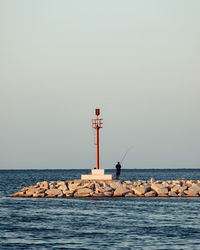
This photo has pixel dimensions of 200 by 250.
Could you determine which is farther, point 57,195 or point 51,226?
point 57,195

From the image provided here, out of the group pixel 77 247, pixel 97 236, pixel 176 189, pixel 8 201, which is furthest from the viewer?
pixel 176 189

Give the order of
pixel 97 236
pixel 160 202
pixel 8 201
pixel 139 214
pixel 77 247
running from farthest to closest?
pixel 8 201 < pixel 160 202 < pixel 139 214 < pixel 97 236 < pixel 77 247

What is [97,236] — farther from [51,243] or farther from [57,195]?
[57,195]

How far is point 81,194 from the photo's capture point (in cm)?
3703

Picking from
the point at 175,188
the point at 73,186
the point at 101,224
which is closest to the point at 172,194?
the point at 175,188

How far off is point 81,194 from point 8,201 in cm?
457

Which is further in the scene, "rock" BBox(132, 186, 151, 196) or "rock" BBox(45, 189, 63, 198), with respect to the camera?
"rock" BBox(45, 189, 63, 198)

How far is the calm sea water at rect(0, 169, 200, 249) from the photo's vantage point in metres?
19.0

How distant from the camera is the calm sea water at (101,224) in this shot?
18969 millimetres

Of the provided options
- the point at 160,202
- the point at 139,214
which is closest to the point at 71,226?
the point at 139,214

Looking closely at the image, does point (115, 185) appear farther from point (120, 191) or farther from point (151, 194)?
point (151, 194)

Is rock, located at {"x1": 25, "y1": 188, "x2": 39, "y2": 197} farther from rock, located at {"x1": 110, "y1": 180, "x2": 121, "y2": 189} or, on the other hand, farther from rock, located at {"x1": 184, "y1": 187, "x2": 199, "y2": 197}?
rock, located at {"x1": 184, "y1": 187, "x2": 199, "y2": 197}

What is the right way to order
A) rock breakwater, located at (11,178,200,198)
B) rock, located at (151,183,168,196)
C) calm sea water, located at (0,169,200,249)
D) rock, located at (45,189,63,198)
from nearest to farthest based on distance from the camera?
calm sea water, located at (0,169,200,249) < rock breakwater, located at (11,178,200,198) < rock, located at (151,183,168,196) < rock, located at (45,189,63,198)

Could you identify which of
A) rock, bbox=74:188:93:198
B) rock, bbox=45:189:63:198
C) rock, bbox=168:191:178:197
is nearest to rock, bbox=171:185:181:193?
rock, bbox=168:191:178:197
